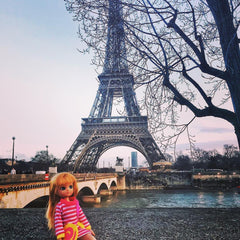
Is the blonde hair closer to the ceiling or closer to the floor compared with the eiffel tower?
closer to the floor

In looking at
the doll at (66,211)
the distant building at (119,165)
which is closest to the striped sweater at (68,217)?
the doll at (66,211)

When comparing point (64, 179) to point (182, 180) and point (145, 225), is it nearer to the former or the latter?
point (145, 225)

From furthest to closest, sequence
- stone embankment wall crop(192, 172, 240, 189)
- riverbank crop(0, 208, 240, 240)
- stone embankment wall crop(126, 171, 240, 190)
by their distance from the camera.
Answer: stone embankment wall crop(126, 171, 240, 190) → stone embankment wall crop(192, 172, 240, 189) → riverbank crop(0, 208, 240, 240)

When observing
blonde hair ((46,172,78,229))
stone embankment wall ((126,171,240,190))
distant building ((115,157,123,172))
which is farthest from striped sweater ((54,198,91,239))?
distant building ((115,157,123,172))

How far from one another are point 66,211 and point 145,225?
6.92ft

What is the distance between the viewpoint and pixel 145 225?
4.45 meters

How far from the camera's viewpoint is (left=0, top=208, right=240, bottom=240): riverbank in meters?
3.89

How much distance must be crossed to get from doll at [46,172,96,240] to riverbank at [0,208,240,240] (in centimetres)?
98

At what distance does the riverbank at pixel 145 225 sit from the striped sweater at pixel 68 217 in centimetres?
97

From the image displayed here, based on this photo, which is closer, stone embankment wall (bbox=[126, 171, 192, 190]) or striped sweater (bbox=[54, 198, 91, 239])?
striped sweater (bbox=[54, 198, 91, 239])

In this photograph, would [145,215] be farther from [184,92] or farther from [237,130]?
[184,92]

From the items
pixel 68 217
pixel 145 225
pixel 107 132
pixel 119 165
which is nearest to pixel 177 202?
pixel 107 132

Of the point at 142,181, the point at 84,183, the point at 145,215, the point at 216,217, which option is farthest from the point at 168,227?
the point at 142,181

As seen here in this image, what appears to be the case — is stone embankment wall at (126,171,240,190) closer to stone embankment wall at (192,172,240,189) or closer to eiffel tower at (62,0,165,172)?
stone embankment wall at (192,172,240,189)
